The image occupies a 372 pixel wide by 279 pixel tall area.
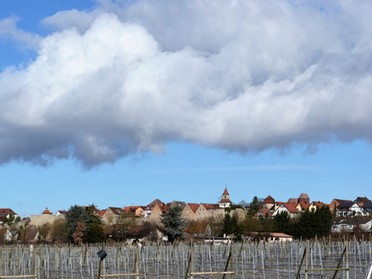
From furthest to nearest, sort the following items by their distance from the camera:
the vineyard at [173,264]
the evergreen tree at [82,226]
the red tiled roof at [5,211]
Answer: the red tiled roof at [5,211], the evergreen tree at [82,226], the vineyard at [173,264]

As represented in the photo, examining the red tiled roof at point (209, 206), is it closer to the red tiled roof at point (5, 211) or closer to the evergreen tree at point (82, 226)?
the evergreen tree at point (82, 226)

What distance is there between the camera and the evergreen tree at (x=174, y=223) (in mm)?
73438

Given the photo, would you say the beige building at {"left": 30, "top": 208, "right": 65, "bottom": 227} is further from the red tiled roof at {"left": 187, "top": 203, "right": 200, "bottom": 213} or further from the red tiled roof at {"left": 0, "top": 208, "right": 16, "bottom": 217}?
the red tiled roof at {"left": 0, "top": 208, "right": 16, "bottom": 217}

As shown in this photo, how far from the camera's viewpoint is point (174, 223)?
7375cm

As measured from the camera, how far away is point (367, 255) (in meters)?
44.9

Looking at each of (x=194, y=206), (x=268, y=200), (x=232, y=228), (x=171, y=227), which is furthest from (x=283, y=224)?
(x=268, y=200)

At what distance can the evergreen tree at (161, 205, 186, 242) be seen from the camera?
73.4m

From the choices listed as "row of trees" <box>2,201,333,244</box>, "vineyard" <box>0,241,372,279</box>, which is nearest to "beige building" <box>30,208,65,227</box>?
"row of trees" <box>2,201,333,244</box>

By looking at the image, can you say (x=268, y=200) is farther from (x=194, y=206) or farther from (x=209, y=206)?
(x=194, y=206)

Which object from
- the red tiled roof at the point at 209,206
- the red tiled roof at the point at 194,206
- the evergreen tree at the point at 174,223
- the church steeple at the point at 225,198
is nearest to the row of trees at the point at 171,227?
the evergreen tree at the point at 174,223

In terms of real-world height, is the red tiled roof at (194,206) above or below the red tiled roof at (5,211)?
below

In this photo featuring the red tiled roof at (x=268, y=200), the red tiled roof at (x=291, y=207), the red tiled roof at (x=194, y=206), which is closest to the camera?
the red tiled roof at (x=194, y=206)

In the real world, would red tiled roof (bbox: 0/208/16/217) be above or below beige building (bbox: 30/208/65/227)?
above

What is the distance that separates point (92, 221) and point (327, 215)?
27.3 metres
